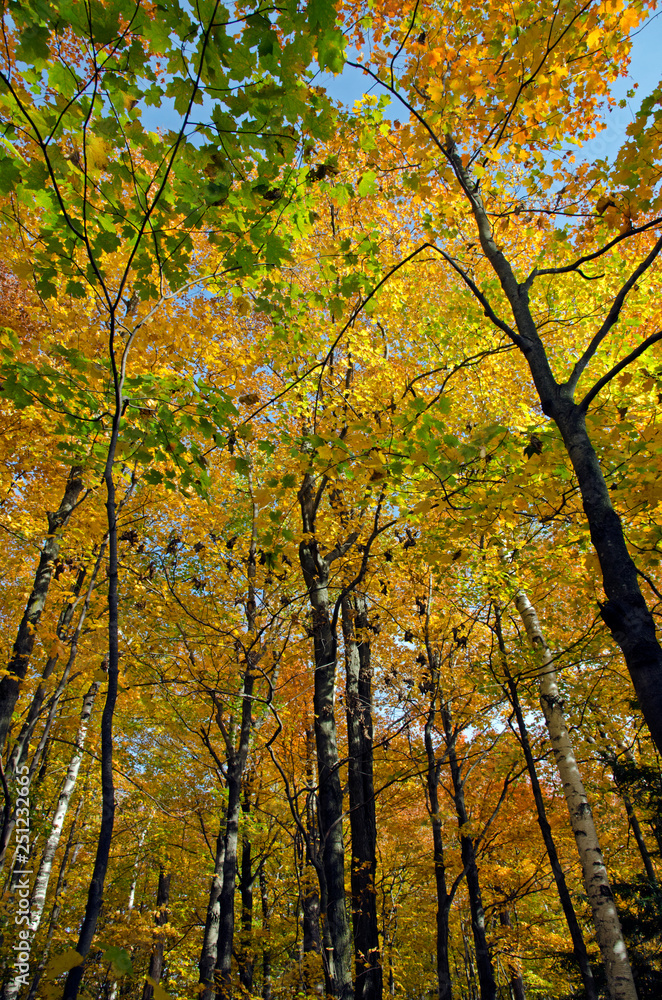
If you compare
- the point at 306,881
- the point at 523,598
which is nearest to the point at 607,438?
the point at 523,598

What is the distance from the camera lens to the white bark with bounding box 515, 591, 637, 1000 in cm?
465

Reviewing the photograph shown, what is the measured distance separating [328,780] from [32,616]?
12.9 feet

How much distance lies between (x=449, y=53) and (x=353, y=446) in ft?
10.1

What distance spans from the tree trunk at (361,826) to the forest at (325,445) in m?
0.06

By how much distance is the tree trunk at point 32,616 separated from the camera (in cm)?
540

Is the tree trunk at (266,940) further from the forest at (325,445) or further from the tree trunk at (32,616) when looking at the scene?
the tree trunk at (32,616)

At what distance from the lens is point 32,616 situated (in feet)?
18.6

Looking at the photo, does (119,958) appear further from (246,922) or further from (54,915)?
(54,915)

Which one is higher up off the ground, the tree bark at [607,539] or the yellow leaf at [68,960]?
the tree bark at [607,539]

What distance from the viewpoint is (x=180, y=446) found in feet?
9.93

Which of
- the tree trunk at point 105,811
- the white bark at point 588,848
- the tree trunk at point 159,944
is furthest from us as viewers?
the tree trunk at point 159,944

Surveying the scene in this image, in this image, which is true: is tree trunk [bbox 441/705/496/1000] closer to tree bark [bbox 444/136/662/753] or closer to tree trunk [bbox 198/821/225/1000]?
tree trunk [bbox 198/821/225/1000]

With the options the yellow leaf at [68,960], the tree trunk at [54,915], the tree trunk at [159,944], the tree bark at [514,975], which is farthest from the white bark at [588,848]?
the tree trunk at [159,944]

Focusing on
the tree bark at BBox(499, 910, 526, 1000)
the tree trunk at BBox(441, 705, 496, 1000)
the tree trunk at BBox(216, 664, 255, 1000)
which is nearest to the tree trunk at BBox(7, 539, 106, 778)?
the tree trunk at BBox(216, 664, 255, 1000)
